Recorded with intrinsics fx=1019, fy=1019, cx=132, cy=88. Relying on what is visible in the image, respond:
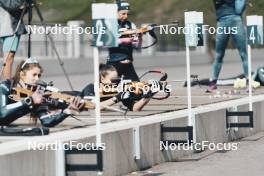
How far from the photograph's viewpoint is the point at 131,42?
13.7 meters

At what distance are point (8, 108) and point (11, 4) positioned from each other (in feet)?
10.6

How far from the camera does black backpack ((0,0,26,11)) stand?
13148 mm

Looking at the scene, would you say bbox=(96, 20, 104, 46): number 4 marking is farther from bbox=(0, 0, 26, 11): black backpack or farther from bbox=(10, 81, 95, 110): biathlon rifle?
bbox=(0, 0, 26, 11): black backpack

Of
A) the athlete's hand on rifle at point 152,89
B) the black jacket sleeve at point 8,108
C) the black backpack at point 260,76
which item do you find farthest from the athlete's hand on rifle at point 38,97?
the black backpack at point 260,76

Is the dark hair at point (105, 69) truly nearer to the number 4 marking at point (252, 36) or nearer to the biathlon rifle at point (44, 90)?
the biathlon rifle at point (44, 90)

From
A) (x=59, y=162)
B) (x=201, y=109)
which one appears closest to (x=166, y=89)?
(x=201, y=109)

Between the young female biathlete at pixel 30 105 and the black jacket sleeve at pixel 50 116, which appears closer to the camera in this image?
the young female biathlete at pixel 30 105

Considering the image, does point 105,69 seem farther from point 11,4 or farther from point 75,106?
point 75,106

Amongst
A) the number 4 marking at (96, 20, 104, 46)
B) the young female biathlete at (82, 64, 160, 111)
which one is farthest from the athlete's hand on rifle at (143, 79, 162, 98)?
the number 4 marking at (96, 20, 104, 46)

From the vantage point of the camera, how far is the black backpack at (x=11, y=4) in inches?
518

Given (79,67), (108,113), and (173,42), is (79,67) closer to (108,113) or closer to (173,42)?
(173,42)

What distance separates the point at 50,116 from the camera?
10.6m

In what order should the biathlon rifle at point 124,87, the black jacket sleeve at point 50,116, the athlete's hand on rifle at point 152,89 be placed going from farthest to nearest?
the athlete's hand on rifle at point 152,89 < the biathlon rifle at point 124,87 < the black jacket sleeve at point 50,116

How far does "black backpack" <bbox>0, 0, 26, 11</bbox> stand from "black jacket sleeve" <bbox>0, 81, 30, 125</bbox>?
9.51 feet
